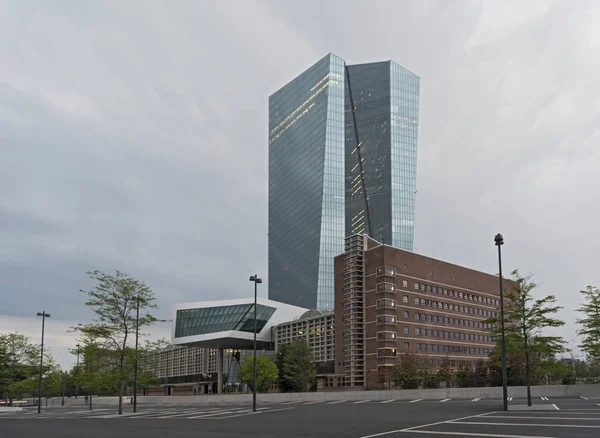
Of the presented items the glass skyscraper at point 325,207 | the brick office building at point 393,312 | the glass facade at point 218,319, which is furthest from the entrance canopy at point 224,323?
the glass skyscraper at point 325,207

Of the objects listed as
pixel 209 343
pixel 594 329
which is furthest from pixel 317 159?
pixel 594 329

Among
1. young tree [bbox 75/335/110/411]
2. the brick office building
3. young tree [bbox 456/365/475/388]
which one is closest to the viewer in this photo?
young tree [bbox 75/335/110/411]

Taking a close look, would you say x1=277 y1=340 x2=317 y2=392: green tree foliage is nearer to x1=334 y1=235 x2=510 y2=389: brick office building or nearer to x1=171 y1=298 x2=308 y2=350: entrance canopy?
x1=334 y1=235 x2=510 y2=389: brick office building

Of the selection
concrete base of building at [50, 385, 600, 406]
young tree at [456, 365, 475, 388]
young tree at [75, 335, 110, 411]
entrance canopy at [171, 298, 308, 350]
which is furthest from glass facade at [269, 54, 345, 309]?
young tree at [75, 335, 110, 411]

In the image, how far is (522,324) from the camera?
36094mm

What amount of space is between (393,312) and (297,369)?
58.4 ft

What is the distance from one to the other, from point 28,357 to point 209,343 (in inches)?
1521

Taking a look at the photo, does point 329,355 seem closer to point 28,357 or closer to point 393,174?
point 28,357

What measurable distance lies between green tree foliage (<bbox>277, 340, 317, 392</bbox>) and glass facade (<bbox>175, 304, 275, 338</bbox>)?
2208 centimetres

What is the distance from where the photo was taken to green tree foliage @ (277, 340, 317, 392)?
257ft

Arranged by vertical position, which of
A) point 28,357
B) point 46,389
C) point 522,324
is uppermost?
point 522,324

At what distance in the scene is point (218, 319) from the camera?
104 metres

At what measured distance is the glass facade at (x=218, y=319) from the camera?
336ft

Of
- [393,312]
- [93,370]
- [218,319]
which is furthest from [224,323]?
[93,370]
